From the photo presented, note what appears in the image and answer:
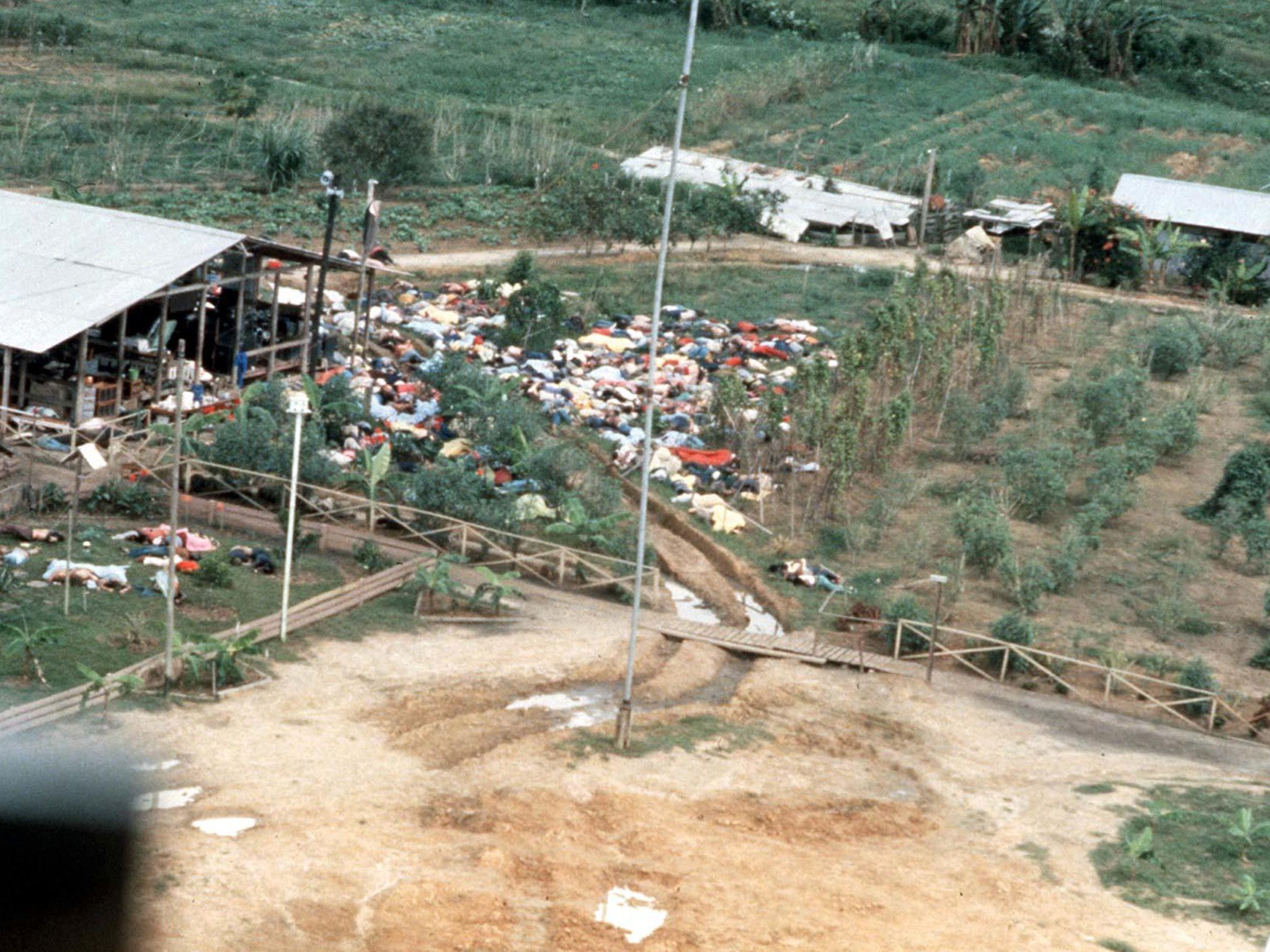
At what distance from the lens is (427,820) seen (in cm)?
1411

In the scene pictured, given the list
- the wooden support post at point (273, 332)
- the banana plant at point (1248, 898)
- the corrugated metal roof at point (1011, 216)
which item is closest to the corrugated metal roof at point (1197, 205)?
the corrugated metal roof at point (1011, 216)

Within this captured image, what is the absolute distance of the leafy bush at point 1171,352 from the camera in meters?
32.2

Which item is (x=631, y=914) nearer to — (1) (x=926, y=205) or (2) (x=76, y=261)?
(2) (x=76, y=261)

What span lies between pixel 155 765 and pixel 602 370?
1586 centimetres

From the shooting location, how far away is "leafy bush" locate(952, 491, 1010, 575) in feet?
75.9

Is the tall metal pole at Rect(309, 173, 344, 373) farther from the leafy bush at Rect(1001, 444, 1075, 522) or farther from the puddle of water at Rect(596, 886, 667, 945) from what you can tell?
the puddle of water at Rect(596, 886, 667, 945)

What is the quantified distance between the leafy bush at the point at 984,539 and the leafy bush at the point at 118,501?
10.3 m

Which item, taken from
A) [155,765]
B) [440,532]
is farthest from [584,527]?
[155,765]

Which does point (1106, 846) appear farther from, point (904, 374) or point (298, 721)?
point (904, 374)

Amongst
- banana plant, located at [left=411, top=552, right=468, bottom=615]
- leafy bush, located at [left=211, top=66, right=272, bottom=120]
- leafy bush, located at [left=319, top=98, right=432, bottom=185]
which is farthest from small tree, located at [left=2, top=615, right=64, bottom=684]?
leafy bush, located at [left=211, top=66, right=272, bottom=120]

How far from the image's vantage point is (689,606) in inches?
858

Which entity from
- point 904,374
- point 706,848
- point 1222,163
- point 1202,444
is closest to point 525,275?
point 904,374

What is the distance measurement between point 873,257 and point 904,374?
1086 centimetres

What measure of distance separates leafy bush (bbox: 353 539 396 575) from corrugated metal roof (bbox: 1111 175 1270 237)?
78.8 feet
